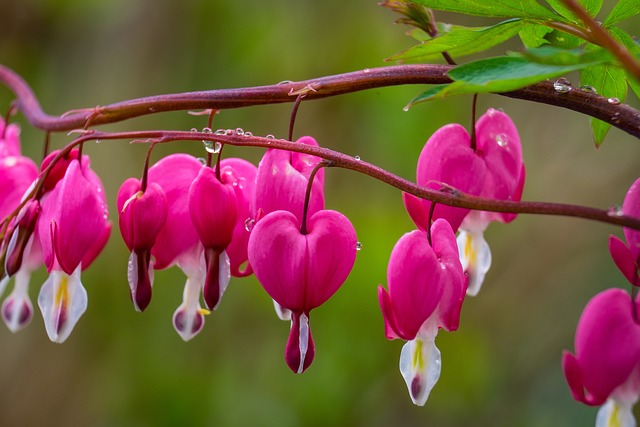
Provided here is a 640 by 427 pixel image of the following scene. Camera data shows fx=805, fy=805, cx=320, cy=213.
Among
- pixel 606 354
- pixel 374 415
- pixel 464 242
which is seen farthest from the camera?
pixel 374 415

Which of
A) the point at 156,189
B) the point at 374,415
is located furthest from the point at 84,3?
the point at 156,189

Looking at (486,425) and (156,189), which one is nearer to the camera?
(156,189)

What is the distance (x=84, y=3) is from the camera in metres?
2.85

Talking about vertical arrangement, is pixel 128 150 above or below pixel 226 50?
below

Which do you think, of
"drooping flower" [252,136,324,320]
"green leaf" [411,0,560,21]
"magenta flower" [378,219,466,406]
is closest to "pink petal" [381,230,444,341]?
"magenta flower" [378,219,466,406]

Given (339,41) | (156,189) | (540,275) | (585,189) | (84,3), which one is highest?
(84,3)

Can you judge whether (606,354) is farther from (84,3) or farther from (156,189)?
(84,3)

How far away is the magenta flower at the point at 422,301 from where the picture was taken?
686 mm

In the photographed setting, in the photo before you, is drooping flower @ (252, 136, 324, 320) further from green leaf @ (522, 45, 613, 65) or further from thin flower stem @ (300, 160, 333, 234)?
green leaf @ (522, 45, 613, 65)

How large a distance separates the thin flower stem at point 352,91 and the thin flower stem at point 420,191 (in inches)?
1.5

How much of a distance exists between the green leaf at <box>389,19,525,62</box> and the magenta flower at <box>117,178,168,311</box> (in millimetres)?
267

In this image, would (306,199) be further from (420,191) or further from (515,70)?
(515,70)

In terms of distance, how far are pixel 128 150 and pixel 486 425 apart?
5.12ft

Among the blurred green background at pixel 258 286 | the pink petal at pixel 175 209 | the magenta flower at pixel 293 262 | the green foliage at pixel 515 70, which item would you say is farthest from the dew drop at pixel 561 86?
the blurred green background at pixel 258 286
